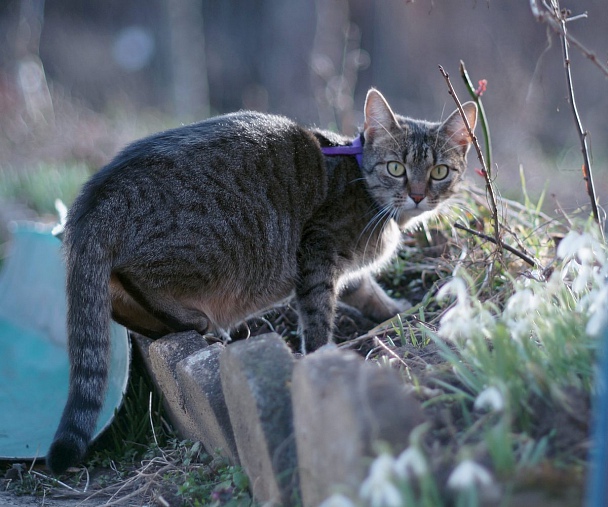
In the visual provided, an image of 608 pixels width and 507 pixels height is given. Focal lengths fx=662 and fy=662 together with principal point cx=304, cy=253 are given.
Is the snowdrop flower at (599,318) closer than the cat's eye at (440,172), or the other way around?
the snowdrop flower at (599,318)

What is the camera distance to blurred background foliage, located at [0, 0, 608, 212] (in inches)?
277

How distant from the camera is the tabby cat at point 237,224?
2182 millimetres

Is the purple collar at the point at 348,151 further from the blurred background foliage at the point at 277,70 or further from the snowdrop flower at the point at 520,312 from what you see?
the blurred background foliage at the point at 277,70

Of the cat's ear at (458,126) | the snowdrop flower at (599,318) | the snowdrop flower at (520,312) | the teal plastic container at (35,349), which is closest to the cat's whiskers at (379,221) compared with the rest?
the cat's ear at (458,126)

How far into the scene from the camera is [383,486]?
3.29ft

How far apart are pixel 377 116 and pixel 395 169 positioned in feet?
0.80

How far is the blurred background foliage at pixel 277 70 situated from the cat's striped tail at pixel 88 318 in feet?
11.1

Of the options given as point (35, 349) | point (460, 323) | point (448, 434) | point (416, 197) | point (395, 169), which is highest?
point (395, 169)

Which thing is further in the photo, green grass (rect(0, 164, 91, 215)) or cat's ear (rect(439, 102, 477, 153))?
green grass (rect(0, 164, 91, 215))

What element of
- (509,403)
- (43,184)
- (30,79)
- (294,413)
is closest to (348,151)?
(294,413)

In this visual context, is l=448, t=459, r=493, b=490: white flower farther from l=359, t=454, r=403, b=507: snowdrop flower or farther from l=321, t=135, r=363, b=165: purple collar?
l=321, t=135, r=363, b=165: purple collar

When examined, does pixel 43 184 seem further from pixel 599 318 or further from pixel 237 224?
pixel 599 318

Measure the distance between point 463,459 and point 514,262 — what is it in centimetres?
203

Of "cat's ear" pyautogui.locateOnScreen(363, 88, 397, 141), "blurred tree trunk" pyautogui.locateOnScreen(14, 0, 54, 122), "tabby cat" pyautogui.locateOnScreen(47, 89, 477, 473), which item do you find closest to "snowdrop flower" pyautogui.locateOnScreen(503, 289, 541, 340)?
"tabby cat" pyautogui.locateOnScreen(47, 89, 477, 473)
